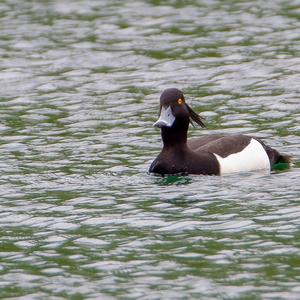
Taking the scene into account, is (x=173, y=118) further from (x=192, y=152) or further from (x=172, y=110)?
(x=192, y=152)

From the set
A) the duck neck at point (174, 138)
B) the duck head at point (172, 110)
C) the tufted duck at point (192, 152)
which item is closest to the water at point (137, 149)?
the tufted duck at point (192, 152)

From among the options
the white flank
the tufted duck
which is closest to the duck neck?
the tufted duck

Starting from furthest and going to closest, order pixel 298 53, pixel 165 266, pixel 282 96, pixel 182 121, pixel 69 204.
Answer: pixel 298 53, pixel 282 96, pixel 182 121, pixel 69 204, pixel 165 266

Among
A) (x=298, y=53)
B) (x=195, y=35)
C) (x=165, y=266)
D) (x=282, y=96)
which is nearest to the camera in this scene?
(x=165, y=266)

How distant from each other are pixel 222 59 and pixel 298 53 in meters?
1.31

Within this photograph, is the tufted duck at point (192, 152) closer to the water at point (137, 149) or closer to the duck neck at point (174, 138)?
the duck neck at point (174, 138)

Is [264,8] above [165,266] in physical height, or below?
above

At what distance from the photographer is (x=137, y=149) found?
56.8 ft

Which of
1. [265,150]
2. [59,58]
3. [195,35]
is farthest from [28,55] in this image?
[265,150]

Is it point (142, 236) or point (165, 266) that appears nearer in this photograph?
point (165, 266)

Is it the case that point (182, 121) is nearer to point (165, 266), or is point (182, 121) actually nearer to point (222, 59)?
point (165, 266)

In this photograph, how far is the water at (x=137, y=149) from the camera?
1163 cm

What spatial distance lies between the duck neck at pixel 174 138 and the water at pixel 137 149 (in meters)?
0.50

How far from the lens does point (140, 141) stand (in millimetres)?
17781
